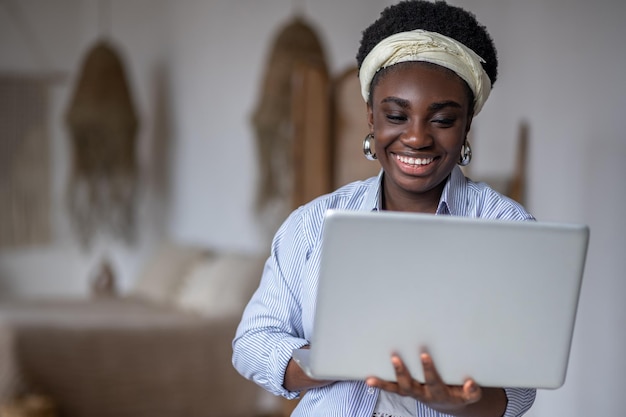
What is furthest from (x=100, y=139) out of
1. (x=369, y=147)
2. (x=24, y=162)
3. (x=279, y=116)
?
(x=369, y=147)

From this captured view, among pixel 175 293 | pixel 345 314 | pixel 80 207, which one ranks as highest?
pixel 345 314

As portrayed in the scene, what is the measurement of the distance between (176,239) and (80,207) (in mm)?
602

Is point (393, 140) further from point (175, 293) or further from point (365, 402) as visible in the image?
point (175, 293)

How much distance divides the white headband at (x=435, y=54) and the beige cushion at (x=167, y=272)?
3.52 m

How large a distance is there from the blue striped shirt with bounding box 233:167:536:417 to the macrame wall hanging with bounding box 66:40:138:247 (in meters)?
3.90

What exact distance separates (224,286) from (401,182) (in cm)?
295

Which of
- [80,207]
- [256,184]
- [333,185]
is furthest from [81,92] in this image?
[333,185]

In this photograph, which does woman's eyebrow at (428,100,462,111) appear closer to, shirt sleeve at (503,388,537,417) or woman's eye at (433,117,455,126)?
woman's eye at (433,117,455,126)

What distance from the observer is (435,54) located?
1237 millimetres

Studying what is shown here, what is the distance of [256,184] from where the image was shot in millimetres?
4152

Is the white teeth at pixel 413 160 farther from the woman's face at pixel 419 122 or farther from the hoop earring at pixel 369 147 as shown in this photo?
the hoop earring at pixel 369 147

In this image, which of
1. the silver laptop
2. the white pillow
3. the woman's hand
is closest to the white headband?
the silver laptop

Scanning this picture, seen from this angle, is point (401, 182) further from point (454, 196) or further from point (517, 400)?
point (517, 400)

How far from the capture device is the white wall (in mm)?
2330
